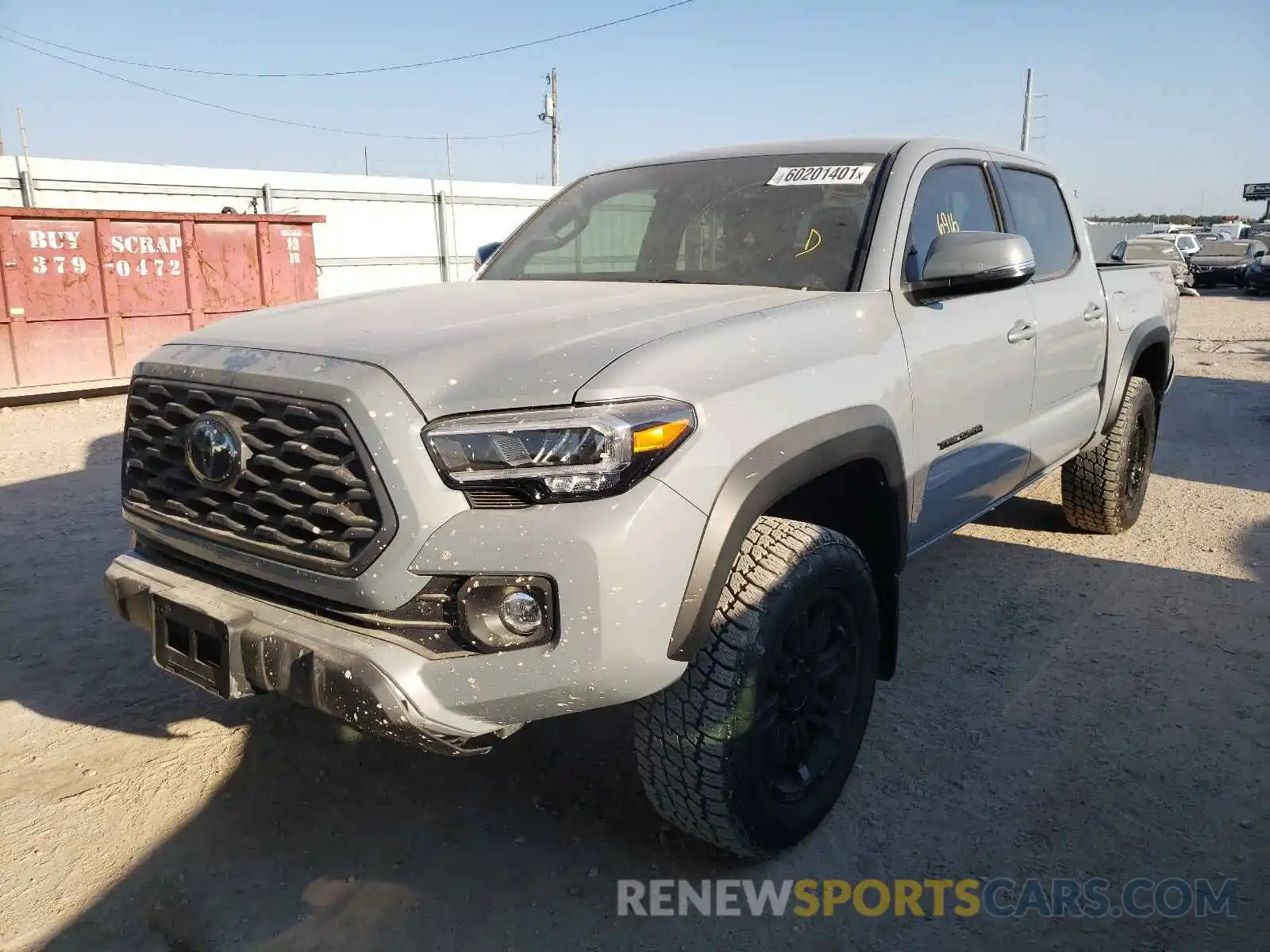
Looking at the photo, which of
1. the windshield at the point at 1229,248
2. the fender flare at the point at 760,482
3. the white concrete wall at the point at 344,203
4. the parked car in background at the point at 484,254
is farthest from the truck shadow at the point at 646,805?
the windshield at the point at 1229,248

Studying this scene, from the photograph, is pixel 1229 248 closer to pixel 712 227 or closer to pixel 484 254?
pixel 484 254

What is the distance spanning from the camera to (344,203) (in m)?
19.1

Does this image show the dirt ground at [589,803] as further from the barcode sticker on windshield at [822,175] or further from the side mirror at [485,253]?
the side mirror at [485,253]

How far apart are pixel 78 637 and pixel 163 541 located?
176 centimetres

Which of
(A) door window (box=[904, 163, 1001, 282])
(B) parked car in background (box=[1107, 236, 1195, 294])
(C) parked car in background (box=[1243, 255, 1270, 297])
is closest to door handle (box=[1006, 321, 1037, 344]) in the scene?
(A) door window (box=[904, 163, 1001, 282])

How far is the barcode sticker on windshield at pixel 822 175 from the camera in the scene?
313 cm

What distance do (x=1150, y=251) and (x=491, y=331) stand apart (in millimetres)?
15083

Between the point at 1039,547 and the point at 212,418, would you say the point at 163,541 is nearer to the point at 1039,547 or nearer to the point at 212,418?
the point at 212,418

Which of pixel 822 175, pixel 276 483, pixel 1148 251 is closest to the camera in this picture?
pixel 276 483

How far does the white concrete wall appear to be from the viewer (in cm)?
1544

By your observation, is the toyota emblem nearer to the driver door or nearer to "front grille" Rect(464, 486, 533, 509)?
"front grille" Rect(464, 486, 533, 509)

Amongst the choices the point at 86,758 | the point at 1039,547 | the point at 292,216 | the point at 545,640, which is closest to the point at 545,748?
the point at 545,640

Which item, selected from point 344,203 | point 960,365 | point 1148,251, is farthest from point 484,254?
point 344,203

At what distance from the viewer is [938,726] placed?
127 inches
